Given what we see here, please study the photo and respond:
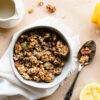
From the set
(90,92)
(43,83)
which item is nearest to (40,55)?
(43,83)

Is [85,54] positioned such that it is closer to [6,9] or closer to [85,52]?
[85,52]

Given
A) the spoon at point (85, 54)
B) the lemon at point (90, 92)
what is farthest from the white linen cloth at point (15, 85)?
the lemon at point (90, 92)

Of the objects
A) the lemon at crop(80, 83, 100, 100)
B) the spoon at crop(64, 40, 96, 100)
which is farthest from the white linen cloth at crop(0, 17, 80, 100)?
the lemon at crop(80, 83, 100, 100)

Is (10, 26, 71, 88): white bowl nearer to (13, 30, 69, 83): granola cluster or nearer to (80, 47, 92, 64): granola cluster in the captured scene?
(13, 30, 69, 83): granola cluster

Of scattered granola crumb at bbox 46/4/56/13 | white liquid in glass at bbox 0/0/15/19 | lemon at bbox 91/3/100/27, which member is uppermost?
white liquid in glass at bbox 0/0/15/19

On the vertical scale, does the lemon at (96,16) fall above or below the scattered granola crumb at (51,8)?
below

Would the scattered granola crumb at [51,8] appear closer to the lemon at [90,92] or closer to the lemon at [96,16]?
the lemon at [96,16]
